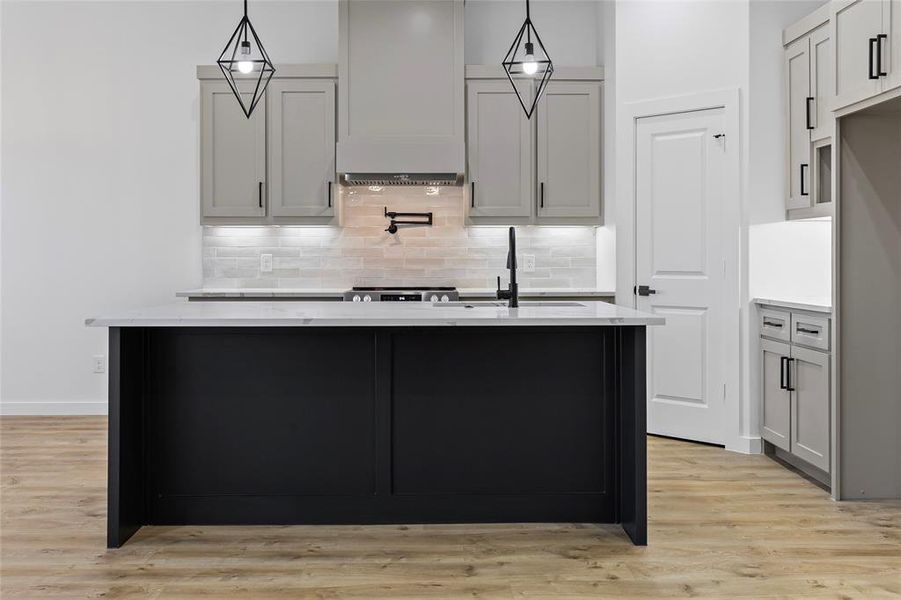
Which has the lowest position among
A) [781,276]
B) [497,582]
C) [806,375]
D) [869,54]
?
[497,582]

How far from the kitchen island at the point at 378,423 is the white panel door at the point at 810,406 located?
1223 mm

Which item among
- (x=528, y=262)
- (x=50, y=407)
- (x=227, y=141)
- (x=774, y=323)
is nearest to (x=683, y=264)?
(x=774, y=323)

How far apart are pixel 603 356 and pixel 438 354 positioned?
2.29ft

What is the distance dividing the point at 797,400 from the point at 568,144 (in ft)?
7.70

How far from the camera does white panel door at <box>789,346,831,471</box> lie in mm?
3541

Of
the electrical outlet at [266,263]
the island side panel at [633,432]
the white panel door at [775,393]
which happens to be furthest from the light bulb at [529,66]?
the electrical outlet at [266,263]

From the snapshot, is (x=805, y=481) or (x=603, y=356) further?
(x=805, y=481)

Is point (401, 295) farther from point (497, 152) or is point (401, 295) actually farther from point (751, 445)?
point (751, 445)

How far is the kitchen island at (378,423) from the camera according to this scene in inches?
119

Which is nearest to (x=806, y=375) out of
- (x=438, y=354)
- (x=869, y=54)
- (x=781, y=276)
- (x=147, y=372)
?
(x=781, y=276)

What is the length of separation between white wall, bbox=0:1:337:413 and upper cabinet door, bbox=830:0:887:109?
353 centimetres

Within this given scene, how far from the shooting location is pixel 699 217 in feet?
15.1

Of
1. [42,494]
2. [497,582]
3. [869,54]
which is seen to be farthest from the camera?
[42,494]

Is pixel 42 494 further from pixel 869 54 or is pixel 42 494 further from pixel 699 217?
pixel 869 54
